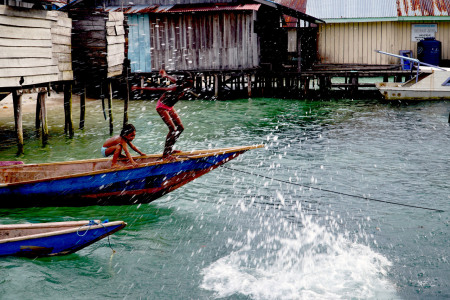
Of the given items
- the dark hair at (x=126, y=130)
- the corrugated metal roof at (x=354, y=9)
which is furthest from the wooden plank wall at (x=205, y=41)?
the dark hair at (x=126, y=130)

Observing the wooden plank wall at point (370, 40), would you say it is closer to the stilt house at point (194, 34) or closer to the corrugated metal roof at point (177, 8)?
the stilt house at point (194, 34)

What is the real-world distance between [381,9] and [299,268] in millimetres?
24458

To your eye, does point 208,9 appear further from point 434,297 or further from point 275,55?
point 434,297

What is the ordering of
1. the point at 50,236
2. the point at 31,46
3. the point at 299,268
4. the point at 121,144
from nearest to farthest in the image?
the point at 50,236
the point at 299,268
the point at 121,144
the point at 31,46

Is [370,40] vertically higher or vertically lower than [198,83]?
higher

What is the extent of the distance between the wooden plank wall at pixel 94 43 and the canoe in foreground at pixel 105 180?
19.3ft

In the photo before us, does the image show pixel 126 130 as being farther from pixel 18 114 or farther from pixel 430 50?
pixel 430 50

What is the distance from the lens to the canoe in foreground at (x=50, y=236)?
7.09 meters

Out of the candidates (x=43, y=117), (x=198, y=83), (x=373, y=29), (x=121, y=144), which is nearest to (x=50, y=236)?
(x=121, y=144)

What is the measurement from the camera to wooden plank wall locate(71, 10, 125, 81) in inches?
593

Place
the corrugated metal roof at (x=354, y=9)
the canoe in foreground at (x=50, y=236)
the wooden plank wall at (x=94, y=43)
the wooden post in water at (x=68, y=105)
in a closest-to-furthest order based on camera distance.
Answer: the canoe in foreground at (x=50, y=236) < the wooden plank wall at (x=94, y=43) < the wooden post in water at (x=68, y=105) < the corrugated metal roof at (x=354, y=9)

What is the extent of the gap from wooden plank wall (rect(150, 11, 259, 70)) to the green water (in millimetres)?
8624

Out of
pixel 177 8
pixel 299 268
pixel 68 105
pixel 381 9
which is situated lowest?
pixel 299 268

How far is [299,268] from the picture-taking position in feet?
25.0
